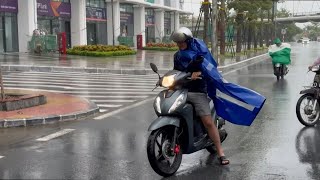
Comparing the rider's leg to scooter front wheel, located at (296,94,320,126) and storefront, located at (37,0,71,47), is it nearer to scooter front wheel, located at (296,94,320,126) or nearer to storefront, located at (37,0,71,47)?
scooter front wheel, located at (296,94,320,126)

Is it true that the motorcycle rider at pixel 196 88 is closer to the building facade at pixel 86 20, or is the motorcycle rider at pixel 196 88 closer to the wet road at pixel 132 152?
the wet road at pixel 132 152

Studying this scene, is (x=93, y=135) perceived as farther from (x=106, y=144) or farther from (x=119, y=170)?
(x=119, y=170)

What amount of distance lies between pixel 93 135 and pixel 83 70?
1306 cm

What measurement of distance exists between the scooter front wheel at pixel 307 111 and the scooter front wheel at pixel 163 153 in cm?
361

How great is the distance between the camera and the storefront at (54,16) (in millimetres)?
34750

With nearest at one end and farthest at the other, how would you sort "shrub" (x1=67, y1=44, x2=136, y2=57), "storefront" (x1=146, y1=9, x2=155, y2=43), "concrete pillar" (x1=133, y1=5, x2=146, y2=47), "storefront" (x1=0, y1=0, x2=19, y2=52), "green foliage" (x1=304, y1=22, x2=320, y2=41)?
"shrub" (x1=67, y1=44, x2=136, y2=57)
"storefront" (x1=0, y1=0, x2=19, y2=52)
"concrete pillar" (x1=133, y1=5, x2=146, y2=47)
"storefront" (x1=146, y1=9, x2=155, y2=43)
"green foliage" (x1=304, y1=22, x2=320, y2=41)

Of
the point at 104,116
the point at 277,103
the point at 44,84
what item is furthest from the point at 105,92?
the point at 277,103

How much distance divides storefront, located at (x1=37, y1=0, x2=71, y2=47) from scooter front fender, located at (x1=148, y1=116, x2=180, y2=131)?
3055 cm

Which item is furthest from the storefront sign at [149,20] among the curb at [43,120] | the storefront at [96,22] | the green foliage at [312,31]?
the green foliage at [312,31]

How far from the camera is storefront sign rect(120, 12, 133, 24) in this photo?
47.8 meters

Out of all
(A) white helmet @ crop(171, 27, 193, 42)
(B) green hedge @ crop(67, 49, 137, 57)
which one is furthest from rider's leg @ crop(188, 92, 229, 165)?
(B) green hedge @ crop(67, 49, 137, 57)

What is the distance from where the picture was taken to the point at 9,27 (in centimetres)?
3189

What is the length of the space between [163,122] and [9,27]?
28925 millimetres

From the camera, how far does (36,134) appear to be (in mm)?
7746
